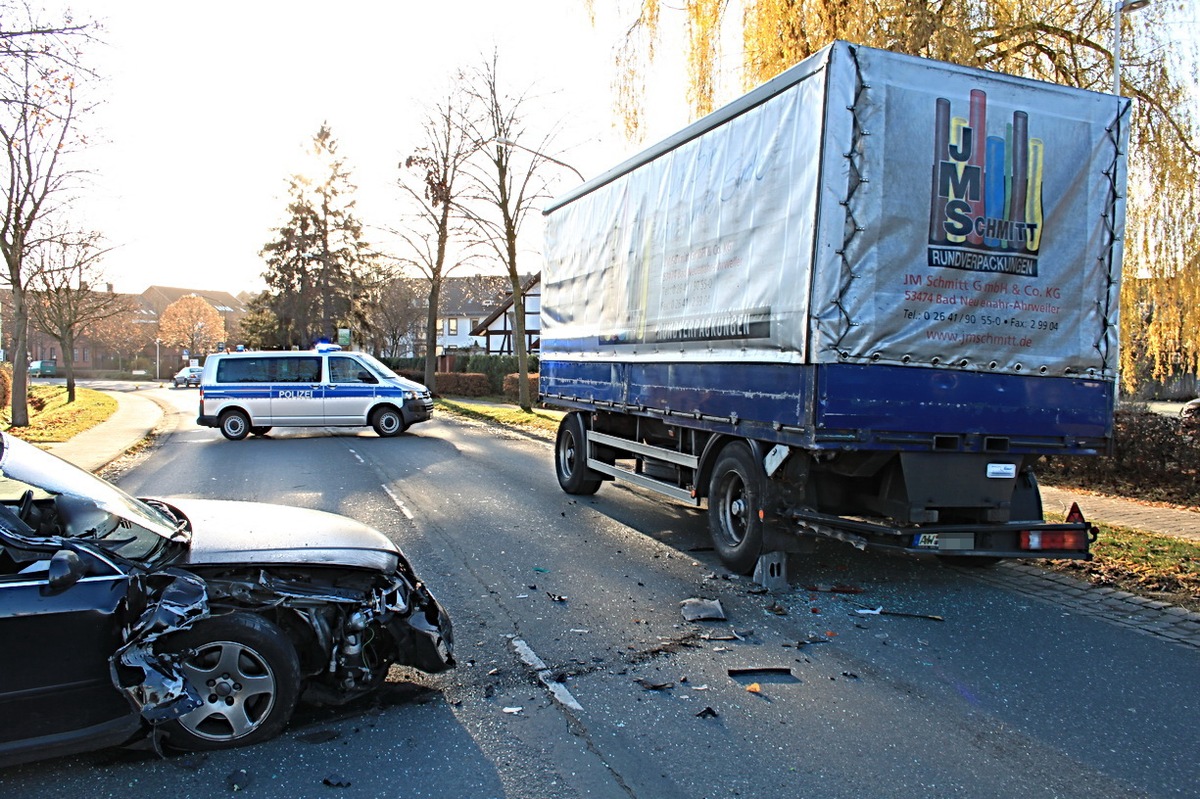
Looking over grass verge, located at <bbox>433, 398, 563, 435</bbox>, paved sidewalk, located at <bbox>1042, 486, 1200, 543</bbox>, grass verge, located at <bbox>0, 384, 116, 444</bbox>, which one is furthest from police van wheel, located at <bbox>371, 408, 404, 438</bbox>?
paved sidewalk, located at <bbox>1042, 486, 1200, 543</bbox>

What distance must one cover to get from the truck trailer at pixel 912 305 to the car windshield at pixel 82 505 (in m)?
4.07

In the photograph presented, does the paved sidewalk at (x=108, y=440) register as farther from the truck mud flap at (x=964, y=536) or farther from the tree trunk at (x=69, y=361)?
the tree trunk at (x=69, y=361)

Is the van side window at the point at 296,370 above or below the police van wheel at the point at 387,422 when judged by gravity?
above

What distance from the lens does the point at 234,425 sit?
19.6m

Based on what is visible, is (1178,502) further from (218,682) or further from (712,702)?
(218,682)

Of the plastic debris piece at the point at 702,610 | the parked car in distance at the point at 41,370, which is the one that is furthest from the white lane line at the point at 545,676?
the parked car in distance at the point at 41,370

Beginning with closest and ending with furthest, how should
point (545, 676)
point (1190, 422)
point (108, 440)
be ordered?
point (545, 676)
point (1190, 422)
point (108, 440)

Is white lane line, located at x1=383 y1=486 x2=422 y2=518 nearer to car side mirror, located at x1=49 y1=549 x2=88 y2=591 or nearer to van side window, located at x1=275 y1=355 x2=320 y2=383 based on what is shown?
car side mirror, located at x1=49 y1=549 x2=88 y2=591

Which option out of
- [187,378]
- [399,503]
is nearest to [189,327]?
[187,378]

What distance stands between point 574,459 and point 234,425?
11635 millimetres

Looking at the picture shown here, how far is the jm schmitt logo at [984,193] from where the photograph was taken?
241 inches

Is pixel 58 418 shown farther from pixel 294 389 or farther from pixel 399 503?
pixel 399 503

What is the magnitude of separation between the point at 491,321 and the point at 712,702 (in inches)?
2238

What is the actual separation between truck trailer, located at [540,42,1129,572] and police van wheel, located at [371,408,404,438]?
14.1 metres
